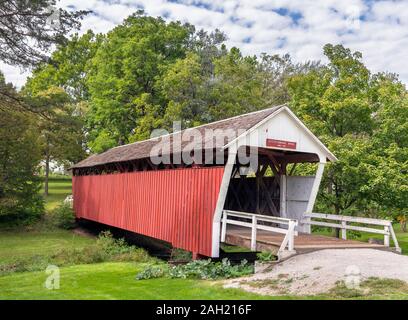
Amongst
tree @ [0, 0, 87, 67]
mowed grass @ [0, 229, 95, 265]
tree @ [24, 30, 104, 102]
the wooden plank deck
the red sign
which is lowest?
mowed grass @ [0, 229, 95, 265]

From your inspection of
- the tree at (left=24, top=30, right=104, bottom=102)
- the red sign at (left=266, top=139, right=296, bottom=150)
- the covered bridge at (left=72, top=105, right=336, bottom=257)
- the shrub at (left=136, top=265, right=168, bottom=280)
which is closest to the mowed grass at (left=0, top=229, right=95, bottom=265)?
the covered bridge at (left=72, top=105, right=336, bottom=257)

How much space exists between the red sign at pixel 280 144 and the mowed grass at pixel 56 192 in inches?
807

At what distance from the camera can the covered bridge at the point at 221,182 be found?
1070cm

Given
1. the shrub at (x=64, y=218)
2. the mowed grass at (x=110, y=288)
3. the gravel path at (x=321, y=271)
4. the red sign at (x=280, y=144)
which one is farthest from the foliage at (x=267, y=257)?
the shrub at (x=64, y=218)

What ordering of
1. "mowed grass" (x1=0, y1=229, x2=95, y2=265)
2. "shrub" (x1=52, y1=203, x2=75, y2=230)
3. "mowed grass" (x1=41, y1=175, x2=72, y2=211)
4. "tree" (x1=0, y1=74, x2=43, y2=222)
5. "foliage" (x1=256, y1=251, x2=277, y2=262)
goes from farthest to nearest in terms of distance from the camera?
1. "mowed grass" (x1=41, y1=175, x2=72, y2=211)
2. "shrub" (x1=52, y1=203, x2=75, y2=230)
3. "tree" (x1=0, y1=74, x2=43, y2=222)
4. "mowed grass" (x1=0, y1=229, x2=95, y2=265)
5. "foliage" (x1=256, y1=251, x2=277, y2=262)

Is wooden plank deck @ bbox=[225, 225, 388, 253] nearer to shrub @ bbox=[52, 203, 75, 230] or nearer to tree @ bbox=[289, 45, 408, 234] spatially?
tree @ bbox=[289, 45, 408, 234]

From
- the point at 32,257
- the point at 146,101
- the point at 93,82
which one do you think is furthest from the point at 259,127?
the point at 93,82

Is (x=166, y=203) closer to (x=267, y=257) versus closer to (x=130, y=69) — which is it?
(x=267, y=257)

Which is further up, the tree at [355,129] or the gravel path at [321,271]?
the tree at [355,129]

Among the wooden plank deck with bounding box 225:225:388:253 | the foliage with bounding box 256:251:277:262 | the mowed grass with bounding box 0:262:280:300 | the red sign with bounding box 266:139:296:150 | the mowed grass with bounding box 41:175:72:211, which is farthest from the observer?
the mowed grass with bounding box 41:175:72:211

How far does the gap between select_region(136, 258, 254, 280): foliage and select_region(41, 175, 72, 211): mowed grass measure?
782 inches

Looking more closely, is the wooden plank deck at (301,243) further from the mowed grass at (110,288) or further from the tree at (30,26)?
the tree at (30,26)

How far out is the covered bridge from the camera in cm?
1070
